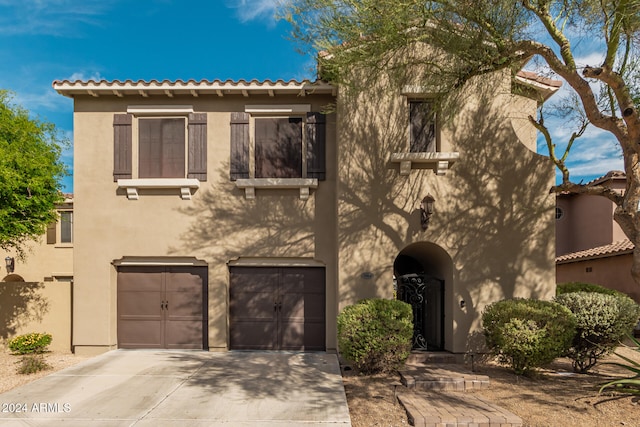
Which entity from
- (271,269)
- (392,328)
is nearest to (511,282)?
(392,328)

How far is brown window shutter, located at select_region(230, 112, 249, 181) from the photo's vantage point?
9.91m

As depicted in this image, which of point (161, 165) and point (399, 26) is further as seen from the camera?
point (161, 165)

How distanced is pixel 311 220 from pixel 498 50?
5.46 m

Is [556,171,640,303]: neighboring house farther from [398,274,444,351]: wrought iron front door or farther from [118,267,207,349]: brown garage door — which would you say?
[118,267,207,349]: brown garage door

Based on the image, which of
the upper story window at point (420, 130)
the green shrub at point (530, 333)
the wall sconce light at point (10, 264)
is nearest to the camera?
the green shrub at point (530, 333)

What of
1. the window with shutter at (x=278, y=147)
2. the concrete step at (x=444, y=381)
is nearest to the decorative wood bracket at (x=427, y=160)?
the window with shutter at (x=278, y=147)

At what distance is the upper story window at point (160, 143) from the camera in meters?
9.96

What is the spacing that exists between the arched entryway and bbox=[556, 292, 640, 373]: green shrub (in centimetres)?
257

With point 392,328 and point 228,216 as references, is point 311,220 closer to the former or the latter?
point 228,216

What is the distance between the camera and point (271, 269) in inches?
396

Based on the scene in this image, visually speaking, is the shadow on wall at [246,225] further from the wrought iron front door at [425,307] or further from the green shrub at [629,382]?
the green shrub at [629,382]

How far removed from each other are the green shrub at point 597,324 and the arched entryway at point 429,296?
8.44ft

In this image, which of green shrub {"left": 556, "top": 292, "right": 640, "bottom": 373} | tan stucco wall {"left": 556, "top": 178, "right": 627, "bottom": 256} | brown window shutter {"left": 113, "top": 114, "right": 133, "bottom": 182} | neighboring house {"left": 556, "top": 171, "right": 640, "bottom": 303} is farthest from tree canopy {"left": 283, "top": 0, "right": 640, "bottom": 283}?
tan stucco wall {"left": 556, "top": 178, "right": 627, "bottom": 256}

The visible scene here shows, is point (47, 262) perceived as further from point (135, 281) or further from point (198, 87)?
point (198, 87)
